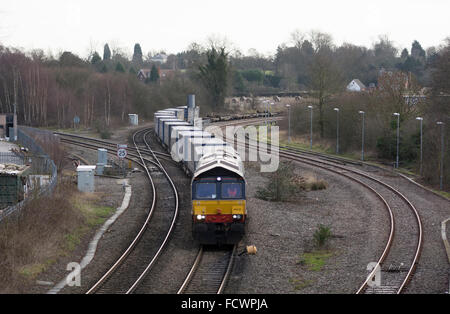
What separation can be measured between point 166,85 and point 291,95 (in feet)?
137

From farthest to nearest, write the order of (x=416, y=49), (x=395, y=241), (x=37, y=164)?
(x=416, y=49) < (x=37, y=164) < (x=395, y=241)

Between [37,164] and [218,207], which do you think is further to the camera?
[37,164]

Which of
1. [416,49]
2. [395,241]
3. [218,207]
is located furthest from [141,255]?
[416,49]

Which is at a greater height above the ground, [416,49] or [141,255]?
[416,49]

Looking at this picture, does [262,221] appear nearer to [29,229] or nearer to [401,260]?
[401,260]

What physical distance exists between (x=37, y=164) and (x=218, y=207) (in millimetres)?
14254

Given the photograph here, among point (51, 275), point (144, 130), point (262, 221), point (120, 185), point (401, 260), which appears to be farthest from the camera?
point (144, 130)

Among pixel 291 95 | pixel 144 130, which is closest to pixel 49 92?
pixel 144 130

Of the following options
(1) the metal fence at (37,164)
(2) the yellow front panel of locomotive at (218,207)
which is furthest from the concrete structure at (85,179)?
(2) the yellow front panel of locomotive at (218,207)

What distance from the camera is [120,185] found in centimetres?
3061

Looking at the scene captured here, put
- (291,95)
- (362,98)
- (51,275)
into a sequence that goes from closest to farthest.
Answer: (51,275)
(362,98)
(291,95)

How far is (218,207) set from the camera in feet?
59.6

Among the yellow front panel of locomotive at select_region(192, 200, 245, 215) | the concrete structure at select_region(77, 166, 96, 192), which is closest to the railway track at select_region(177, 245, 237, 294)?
the yellow front panel of locomotive at select_region(192, 200, 245, 215)

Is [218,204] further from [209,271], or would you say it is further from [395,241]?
[395,241]
